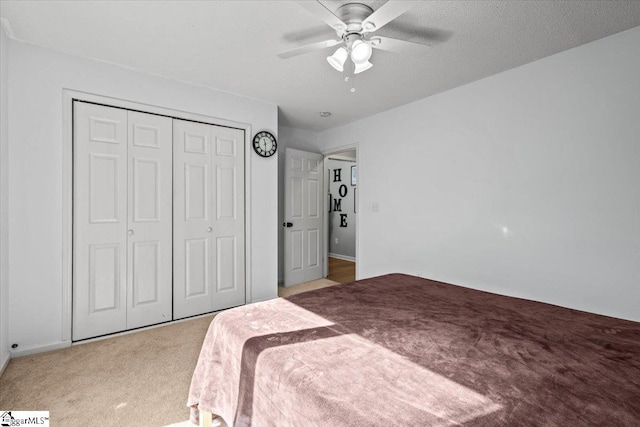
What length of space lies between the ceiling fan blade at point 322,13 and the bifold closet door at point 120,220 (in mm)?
2036

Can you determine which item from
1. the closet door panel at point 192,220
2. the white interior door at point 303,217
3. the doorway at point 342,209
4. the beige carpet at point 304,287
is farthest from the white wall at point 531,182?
the doorway at point 342,209

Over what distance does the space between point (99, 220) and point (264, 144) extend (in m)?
1.85

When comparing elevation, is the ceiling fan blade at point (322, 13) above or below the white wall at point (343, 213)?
above

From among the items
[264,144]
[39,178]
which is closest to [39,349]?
[39,178]

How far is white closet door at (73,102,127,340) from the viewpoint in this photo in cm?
252

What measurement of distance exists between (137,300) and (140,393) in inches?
45.3

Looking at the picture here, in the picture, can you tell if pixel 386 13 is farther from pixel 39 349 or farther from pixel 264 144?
pixel 39 349

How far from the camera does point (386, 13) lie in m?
1.61

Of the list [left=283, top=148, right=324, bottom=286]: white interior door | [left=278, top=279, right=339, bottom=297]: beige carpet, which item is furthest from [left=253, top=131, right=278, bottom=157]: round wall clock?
Result: [left=278, top=279, right=339, bottom=297]: beige carpet

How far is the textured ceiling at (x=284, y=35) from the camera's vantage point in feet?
6.21

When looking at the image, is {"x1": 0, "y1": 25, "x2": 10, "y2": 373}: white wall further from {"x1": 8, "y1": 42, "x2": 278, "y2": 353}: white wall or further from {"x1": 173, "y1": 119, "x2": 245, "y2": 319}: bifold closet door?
{"x1": 173, "y1": 119, "x2": 245, "y2": 319}: bifold closet door

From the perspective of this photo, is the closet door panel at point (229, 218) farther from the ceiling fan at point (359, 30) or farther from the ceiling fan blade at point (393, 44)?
the ceiling fan blade at point (393, 44)

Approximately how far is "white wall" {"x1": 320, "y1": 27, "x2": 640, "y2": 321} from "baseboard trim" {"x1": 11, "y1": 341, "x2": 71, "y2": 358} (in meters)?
3.35

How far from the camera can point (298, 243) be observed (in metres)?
4.61
